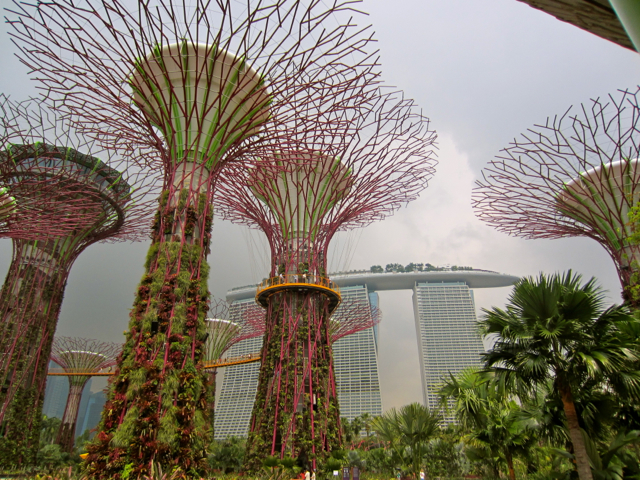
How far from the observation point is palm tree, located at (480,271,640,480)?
8113 mm

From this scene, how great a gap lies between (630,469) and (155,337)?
10731mm

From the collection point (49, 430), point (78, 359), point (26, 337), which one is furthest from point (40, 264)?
point (49, 430)

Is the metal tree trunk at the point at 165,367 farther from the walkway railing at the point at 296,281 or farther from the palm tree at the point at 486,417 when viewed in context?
the walkway railing at the point at 296,281

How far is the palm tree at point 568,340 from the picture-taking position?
8113 mm

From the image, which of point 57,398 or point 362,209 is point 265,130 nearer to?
point 362,209

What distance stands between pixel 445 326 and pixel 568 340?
337 ft

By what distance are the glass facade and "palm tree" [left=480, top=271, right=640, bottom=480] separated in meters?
98.6

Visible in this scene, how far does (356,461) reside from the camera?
20422 millimetres

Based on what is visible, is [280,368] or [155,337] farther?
[280,368]

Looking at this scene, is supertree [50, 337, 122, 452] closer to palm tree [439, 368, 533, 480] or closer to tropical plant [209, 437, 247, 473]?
tropical plant [209, 437, 247, 473]

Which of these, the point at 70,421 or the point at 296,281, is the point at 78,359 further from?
the point at 296,281

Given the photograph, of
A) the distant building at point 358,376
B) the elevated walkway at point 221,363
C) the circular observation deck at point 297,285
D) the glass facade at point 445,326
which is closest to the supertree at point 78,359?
the elevated walkway at point 221,363

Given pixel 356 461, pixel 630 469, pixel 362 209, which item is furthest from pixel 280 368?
pixel 630 469

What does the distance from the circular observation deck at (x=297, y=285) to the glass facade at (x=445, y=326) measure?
88.8m
